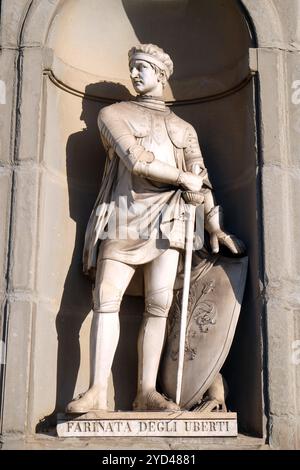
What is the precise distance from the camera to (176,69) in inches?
316

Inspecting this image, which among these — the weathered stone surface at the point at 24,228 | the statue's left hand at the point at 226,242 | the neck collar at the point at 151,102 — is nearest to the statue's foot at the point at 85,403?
the weathered stone surface at the point at 24,228

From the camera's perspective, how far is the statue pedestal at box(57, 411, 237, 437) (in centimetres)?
662

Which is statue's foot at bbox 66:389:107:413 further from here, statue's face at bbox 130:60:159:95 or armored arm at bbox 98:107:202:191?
statue's face at bbox 130:60:159:95

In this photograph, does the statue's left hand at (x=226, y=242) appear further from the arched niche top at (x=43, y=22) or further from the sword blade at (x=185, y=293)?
the arched niche top at (x=43, y=22)

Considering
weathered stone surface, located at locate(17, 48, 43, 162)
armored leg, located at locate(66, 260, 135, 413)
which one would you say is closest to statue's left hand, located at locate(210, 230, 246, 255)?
armored leg, located at locate(66, 260, 135, 413)

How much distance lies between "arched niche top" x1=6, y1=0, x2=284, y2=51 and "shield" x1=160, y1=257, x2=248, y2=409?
1519 millimetres

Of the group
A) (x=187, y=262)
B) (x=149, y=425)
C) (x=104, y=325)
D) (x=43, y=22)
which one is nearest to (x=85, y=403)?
(x=149, y=425)

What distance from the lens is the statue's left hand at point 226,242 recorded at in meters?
7.24

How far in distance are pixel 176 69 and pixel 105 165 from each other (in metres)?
0.96

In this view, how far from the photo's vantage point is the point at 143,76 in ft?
24.5

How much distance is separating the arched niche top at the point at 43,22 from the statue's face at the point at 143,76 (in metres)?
0.62

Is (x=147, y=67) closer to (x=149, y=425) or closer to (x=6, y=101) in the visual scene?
(x=6, y=101)
